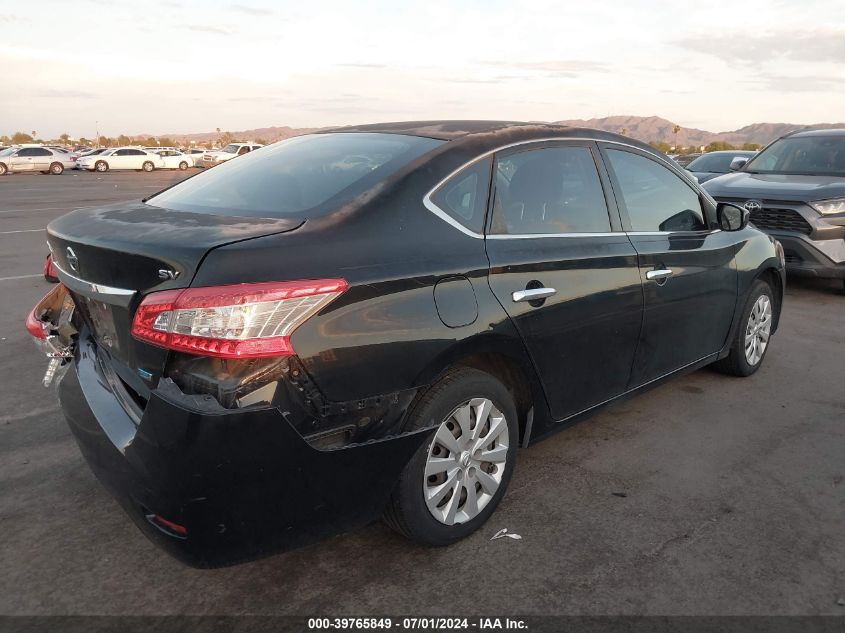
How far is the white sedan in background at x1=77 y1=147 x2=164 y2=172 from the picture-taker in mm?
41375

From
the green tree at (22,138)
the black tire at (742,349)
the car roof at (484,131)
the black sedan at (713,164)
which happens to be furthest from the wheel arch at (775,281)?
the green tree at (22,138)

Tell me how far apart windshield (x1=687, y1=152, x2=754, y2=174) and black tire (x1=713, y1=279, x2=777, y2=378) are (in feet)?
35.0

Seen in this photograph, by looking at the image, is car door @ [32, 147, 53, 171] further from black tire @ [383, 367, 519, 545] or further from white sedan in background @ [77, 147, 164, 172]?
black tire @ [383, 367, 519, 545]

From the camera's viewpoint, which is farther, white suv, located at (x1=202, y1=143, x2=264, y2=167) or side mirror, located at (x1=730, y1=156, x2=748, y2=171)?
white suv, located at (x1=202, y1=143, x2=264, y2=167)

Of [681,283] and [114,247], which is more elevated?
[114,247]

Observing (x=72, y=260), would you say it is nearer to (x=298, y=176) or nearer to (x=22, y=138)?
(x=298, y=176)

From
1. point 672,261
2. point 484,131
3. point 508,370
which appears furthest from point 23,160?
point 508,370

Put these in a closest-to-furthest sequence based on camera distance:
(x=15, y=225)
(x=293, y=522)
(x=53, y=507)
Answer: (x=293, y=522), (x=53, y=507), (x=15, y=225)

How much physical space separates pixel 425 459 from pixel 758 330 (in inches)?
139

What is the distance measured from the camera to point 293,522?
2.53 m

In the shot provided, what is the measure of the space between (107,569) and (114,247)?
1302mm

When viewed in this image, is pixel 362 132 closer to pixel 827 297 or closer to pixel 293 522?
pixel 293 522

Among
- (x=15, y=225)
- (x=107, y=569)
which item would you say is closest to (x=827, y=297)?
(x=107, y=569)

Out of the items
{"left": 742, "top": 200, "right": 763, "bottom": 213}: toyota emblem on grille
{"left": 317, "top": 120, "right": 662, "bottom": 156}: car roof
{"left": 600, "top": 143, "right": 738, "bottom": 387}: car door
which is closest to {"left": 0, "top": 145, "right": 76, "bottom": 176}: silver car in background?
{"left": 742, "top": 200, "right": 763, "bottom": 213}: toyota emblem on grille
